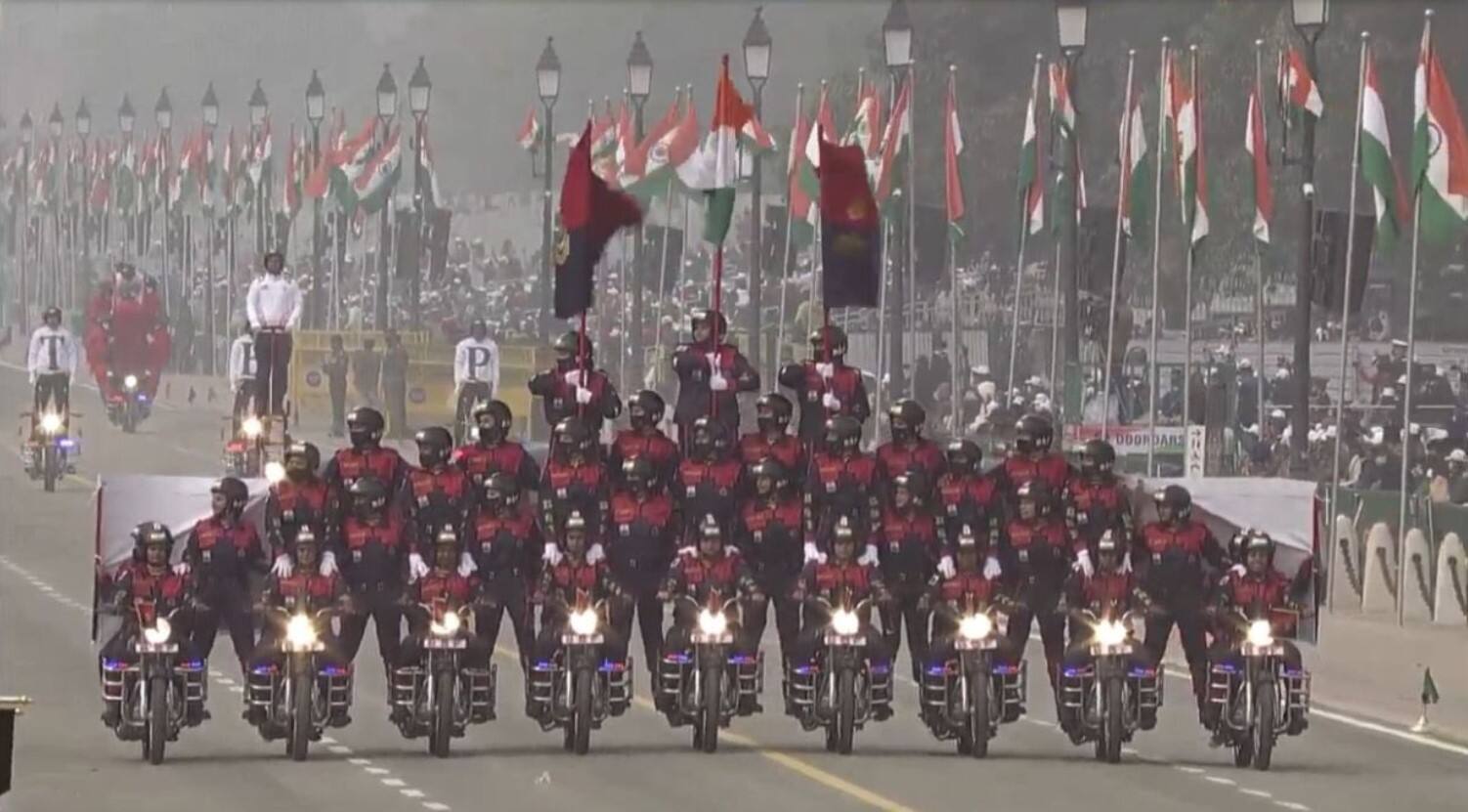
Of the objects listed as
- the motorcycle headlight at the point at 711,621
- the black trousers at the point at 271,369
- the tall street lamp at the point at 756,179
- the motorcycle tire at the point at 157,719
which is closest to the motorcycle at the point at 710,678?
the motorcycle headlight at the point at 711,621

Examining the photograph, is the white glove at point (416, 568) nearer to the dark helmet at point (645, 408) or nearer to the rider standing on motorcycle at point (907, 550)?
the dark helmet at point (645, 408)

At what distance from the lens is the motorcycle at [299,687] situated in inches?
974

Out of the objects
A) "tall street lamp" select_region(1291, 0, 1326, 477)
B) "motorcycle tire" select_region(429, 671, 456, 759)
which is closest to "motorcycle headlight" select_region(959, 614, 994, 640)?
"motorcycle tire" select_region(429, 671, 456, 759)

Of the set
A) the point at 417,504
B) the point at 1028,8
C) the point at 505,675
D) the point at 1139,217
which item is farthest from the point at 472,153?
the point at 417,504

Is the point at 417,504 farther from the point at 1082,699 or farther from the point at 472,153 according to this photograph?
the point at 472,153

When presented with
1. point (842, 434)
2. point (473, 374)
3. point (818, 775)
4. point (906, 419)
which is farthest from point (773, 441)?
point (473, 374)

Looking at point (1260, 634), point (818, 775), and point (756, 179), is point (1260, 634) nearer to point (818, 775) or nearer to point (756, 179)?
point (818, 775)

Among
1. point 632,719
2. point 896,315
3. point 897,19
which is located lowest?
point 632,719

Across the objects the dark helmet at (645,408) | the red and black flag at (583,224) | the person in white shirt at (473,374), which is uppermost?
the red and black flag at (583,224)

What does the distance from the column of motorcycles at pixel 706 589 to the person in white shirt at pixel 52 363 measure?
24908 mm

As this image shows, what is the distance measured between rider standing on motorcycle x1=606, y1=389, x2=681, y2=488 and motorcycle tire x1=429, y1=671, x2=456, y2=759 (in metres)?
2.25

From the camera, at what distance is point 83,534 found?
A: 47250mm

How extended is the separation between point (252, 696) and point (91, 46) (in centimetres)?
5610

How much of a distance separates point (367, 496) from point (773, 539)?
2734 mm
